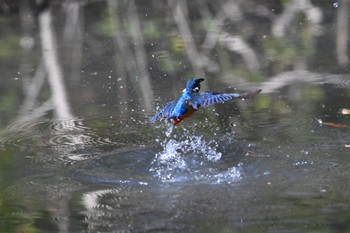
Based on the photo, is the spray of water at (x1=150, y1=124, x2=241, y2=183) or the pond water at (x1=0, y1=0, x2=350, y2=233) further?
the spray of water at (x1=150, y1=124, x2=241, y2=183)

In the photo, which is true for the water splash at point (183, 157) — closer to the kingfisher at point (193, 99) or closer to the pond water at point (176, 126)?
the pond water at point (176, 126)

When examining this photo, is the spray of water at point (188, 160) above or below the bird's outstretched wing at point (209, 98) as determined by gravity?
below

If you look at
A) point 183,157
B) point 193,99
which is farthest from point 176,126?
point 193,99

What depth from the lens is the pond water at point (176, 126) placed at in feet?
A: 12.2

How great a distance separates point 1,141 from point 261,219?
1972 millimetres

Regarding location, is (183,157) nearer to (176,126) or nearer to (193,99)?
(193,99)

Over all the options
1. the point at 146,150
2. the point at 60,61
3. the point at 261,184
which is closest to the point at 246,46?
the point at 60,61

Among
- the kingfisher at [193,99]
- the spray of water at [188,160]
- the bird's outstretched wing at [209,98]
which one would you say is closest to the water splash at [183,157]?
the spray of water at [188,160]

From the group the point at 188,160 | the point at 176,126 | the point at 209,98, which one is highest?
the point at 176,126

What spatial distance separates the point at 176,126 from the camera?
5.04 metres

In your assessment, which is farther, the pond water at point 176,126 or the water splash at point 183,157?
the water splash at point 183,157

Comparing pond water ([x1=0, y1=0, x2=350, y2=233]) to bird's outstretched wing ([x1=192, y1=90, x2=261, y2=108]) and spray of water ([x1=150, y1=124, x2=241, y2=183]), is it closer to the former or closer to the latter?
spray of water ([x1=150, y1=124, x2=241, y2=183])

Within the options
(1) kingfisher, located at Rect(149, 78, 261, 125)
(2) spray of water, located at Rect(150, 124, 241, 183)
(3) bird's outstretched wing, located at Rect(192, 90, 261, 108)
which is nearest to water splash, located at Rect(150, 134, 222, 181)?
(2) spray of water, located at Rect(150, 124, 241, 183)

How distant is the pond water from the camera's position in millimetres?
3725
